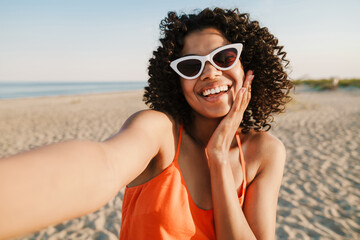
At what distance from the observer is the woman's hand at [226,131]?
65.5 inches

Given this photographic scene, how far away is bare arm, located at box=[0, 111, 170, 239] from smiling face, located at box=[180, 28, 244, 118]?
2.62 feet

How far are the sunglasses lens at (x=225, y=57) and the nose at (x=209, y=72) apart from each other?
4cm

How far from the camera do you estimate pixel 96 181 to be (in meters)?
0.84

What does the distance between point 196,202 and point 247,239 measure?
14.7 inches

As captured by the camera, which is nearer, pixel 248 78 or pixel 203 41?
pixel 203 41

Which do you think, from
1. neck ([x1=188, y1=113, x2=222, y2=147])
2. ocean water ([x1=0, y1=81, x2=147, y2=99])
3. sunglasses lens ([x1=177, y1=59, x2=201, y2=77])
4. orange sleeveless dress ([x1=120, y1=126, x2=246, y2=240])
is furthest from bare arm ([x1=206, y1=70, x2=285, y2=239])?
ocean water ([x1=0, y1=81, x2=147, y2=99])

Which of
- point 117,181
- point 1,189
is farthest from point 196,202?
point 1,189

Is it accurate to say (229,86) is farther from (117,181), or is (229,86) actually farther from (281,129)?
(281,129)

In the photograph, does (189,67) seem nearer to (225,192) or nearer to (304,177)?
(225,192)

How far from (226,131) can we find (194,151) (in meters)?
0.28

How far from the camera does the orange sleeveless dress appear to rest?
136 cm

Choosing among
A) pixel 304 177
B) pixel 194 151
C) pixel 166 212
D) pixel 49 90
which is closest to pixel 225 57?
pixel 194 151

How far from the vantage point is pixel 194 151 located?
5.89ft

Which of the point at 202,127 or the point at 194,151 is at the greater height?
the point at 202,127
